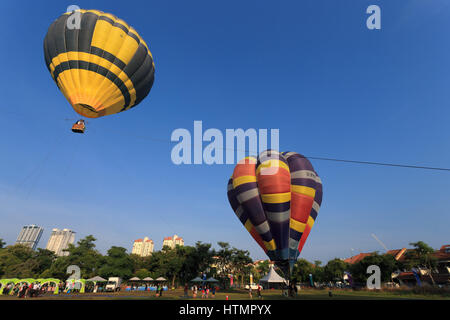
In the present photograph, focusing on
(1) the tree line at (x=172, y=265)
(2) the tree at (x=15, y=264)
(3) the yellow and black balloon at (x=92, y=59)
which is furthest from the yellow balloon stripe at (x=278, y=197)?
(2) the tree at (x=15, y=264)

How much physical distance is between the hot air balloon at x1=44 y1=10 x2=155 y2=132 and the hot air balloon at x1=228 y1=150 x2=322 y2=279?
42.0ft

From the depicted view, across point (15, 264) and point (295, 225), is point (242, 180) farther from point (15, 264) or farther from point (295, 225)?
point (15, 264)

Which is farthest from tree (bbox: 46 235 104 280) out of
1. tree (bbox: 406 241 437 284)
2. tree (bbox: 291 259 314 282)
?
tree (bbox: 406 241 437 284)

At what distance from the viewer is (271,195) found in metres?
19.7

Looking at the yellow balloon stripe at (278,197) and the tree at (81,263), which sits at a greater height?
the yellow balloon stripe at (278,197)

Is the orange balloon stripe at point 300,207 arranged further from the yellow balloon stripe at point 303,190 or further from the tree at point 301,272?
the tree at point 301,272

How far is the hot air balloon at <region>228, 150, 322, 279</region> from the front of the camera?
64.1 ft

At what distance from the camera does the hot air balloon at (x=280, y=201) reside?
19547mm

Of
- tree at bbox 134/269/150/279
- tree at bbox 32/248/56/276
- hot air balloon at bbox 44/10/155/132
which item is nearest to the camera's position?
hot air balloon at bbox 44/10/155/132

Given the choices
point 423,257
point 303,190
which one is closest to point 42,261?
point 303,190

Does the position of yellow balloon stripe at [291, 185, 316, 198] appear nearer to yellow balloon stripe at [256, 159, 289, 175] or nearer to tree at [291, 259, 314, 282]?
yellow balloon stripe at [256, 159, 289, 175]
